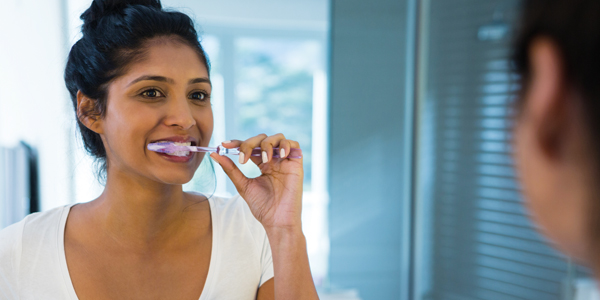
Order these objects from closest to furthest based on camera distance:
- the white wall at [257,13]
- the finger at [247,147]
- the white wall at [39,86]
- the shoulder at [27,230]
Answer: the finger at [247,147]
the shoulder at [27,230]
the white wall at [39,86]
the white wall at [257,13]

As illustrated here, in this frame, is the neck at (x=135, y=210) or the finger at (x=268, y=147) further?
the neck at (x=135, y=210)

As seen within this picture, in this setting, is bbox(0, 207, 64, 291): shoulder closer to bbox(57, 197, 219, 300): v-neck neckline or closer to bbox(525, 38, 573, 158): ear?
bbox(57, 197, 219, 300): v-neck neckline

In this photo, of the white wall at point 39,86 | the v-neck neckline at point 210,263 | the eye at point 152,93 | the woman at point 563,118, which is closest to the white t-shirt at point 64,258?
the v-neck neckline at point 210,263

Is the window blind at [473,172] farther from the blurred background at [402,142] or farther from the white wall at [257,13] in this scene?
the white wall at [257,13]

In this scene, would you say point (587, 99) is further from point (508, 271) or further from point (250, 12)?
point (250, 12)

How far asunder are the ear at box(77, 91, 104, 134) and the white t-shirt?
228mm

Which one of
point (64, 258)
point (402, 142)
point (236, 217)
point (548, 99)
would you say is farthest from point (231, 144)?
point (402, 142)

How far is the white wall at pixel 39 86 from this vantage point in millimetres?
1504

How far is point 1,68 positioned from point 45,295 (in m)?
0.92

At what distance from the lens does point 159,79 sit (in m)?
0.94

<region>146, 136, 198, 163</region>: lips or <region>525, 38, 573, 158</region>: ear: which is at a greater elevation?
<region>525, 38, 573, 158</region>: ear

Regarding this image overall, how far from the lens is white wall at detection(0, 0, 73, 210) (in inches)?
59.2

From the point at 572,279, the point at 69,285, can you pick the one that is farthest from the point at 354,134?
the point at 69,285

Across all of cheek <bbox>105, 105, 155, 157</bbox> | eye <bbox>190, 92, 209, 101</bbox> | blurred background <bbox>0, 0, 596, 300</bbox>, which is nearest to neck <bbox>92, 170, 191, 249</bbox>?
cheek <bbox>105, 105, 155, 157</bbox>
